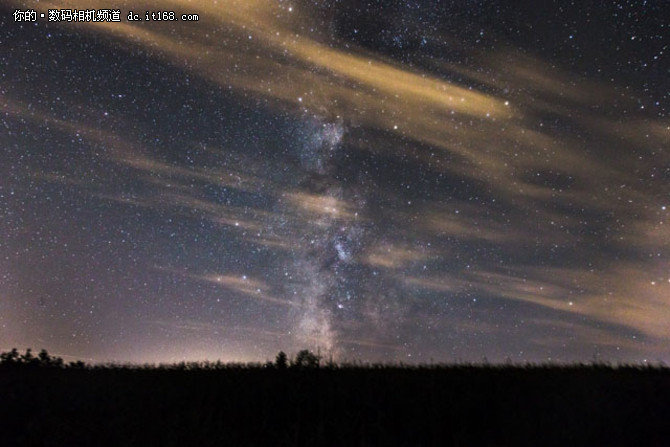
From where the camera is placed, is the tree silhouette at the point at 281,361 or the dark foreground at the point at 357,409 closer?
the dark foreground at the point at 357,409

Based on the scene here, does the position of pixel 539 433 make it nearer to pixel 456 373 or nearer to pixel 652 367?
pixel 456 373

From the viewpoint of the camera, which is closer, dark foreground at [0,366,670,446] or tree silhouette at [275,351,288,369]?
dark foreground at [0,366,670,446]

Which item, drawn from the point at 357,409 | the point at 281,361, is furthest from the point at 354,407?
the point at 281,361

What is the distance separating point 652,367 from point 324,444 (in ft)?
19.6

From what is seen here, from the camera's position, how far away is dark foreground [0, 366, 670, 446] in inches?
363

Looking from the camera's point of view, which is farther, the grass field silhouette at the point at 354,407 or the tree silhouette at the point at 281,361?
the tree silhouette at the point at 281,361

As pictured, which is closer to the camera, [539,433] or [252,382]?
[539,433]

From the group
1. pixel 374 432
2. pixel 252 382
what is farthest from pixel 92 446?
pixel 374 432

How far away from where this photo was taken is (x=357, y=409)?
9.97 meters

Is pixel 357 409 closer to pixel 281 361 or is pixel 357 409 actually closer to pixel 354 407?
pixel 354 407

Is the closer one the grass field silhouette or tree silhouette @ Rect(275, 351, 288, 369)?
the grass field silhouette

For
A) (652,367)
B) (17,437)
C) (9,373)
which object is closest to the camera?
(17,437)

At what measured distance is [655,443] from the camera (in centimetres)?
880

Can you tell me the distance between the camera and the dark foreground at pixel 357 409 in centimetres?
921
